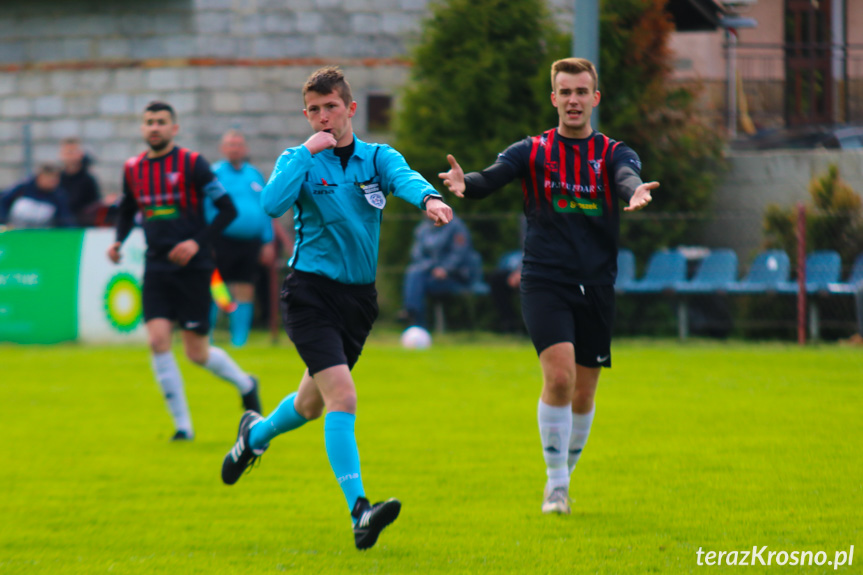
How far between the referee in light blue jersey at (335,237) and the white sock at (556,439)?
3.21 ft

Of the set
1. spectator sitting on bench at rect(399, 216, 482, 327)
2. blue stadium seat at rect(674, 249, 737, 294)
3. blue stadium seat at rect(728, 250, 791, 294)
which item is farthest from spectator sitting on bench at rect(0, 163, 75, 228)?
blue stadium seat at rect(728, 250, 791, 294)

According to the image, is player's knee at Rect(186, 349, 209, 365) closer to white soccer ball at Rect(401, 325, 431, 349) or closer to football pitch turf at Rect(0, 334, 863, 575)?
football pitch turf at Rect(0, 334, 863, 575)

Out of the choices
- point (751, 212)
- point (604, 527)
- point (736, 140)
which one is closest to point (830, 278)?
point (751, 212)

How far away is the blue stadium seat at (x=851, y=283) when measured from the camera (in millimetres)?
14125

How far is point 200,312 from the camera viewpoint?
8.36m

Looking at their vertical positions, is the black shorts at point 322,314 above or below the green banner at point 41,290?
above

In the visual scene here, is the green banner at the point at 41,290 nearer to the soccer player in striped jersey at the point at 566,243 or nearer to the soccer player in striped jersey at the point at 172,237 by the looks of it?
the soccer player in striped jersey at the point at 172,237

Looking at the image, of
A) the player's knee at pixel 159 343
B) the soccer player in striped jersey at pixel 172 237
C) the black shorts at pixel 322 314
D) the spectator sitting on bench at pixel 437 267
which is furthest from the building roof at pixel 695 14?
the black shorts at pixel 322 314

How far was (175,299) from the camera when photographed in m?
8.37

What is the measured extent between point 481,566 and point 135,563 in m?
1.41

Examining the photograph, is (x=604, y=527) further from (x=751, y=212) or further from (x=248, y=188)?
(x=751, y=212)

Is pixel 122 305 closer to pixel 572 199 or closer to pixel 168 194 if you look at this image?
pixel 168 194

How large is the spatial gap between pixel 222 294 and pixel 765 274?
6.70m

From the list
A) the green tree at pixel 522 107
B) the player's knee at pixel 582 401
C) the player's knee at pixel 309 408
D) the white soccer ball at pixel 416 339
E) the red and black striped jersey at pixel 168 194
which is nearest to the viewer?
the player's knee at pixel 309 408
